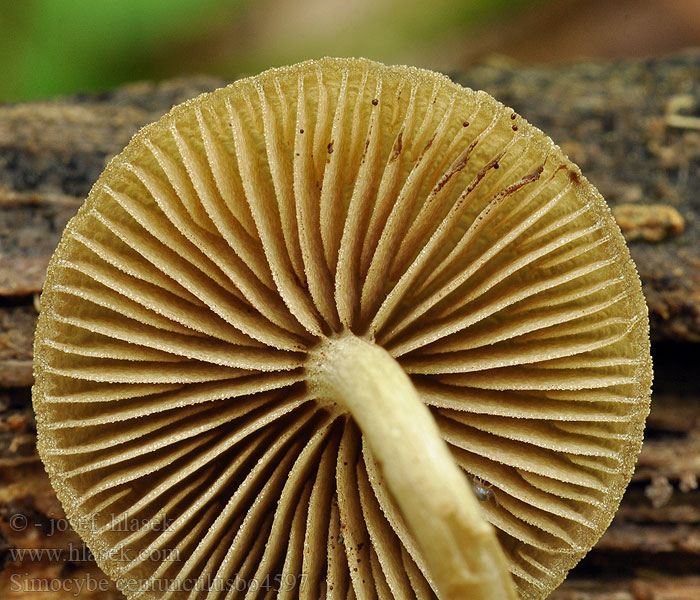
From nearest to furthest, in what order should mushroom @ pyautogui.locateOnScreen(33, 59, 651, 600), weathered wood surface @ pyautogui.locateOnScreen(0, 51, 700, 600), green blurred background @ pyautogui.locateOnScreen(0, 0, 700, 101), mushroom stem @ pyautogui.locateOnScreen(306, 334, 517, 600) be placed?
mushroom stem @ pyautogui.locateOnScreen(306, 334, 517, 600)
mushroom @ pyautogui.locateOnScreen(33, 59, 651, 600)
weathered wood surface @ pyautogui.locateOnScreen(0, 51, 700, 600)
green blurred background @ pyautogui.locateOnScreen(0, 0, 700, 101)

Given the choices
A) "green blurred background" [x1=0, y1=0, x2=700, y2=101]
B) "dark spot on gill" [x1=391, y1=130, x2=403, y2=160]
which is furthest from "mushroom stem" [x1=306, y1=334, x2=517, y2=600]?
"green blurred background" [x1=0, y1=0, x2=700, y2=101]

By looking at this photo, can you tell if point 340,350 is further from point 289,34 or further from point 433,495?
point 289,34

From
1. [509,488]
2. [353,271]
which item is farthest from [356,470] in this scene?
[353,271]

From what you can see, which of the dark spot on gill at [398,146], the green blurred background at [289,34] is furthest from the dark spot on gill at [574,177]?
the green blurred background at [289,34]

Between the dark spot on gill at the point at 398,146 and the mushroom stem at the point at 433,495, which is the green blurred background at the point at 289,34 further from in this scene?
the mushroom stem at the point at 433,495

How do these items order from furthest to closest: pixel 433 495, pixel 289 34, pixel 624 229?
pixel 289 34 < pixel 624 229 < pixel 433 495

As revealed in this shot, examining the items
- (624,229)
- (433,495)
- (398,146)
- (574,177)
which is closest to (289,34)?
(624,229)

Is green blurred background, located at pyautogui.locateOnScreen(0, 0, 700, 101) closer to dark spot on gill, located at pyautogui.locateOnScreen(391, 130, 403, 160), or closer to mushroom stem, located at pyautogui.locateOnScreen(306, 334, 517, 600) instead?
dark spot on gill, located at pyautogui.locateOnScreen(391, 130, 403, 160)
